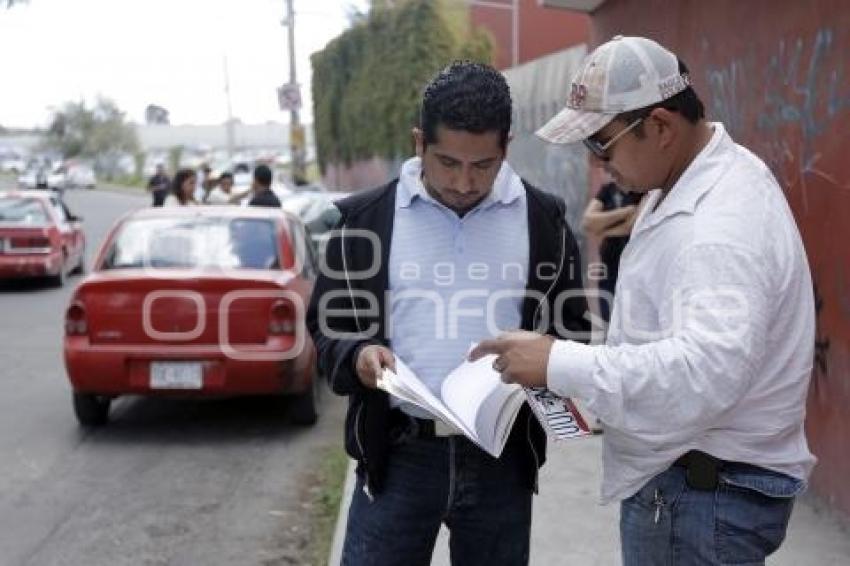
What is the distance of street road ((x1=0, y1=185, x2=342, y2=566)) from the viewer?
15.4 feet

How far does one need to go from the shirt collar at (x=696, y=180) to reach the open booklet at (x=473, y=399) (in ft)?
1.59

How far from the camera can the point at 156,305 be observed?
20.5 feet

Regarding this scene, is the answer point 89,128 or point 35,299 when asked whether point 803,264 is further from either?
point 89,128

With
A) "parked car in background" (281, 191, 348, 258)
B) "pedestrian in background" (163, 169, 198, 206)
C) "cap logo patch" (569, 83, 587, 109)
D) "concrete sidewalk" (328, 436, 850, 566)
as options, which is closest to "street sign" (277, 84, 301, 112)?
"parked car in background" (281, 191, 348, 258)

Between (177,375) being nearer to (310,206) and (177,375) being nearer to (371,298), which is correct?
(371,298)

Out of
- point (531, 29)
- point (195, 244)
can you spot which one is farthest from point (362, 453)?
point (531, 29)

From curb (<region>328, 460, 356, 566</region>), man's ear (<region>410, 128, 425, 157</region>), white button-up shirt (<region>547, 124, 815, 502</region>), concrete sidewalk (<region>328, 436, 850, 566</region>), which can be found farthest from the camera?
curb (<region>328, 460, 356, 566</region>)

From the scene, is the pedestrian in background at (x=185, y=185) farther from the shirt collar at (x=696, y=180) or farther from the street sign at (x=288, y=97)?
the street sign at (x=288, y=97)

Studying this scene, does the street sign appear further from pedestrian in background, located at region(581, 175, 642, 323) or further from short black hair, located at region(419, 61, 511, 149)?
short black hair, located at region(419, 61, 511, 149)

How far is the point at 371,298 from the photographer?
2469 mm

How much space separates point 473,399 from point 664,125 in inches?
29.0

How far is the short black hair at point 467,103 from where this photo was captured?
227 centimetres

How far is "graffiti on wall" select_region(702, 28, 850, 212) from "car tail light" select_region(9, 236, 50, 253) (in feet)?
36.5

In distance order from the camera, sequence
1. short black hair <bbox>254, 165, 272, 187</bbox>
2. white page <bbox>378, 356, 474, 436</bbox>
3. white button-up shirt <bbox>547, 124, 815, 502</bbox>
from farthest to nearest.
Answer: short black hair <bbox>254, 165, 272, 187</bbox>
white page <bbox>378, 356, 474, 436</bbox>
white button-up shirt <bbox>547, 124, 815, 502</bbox>
